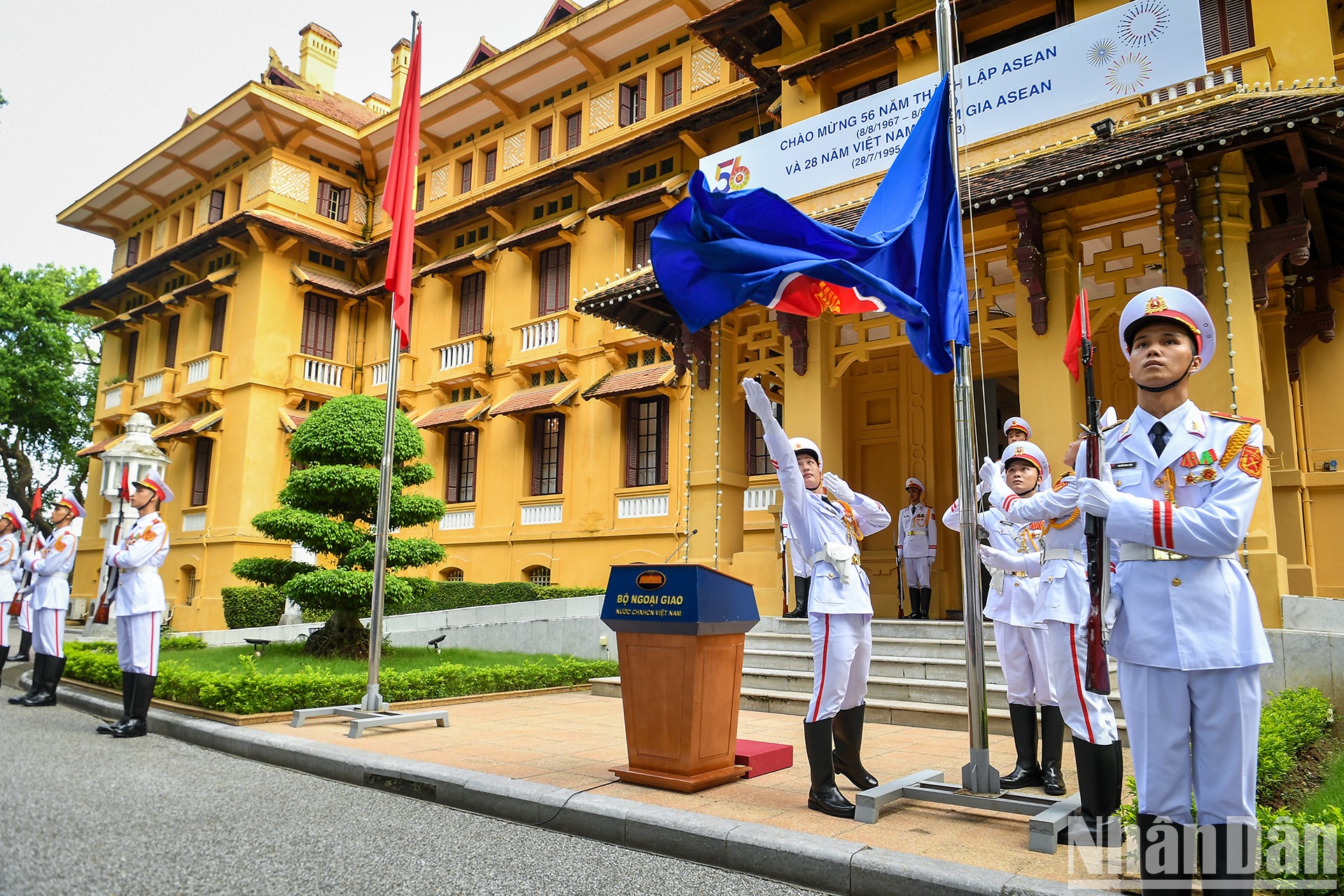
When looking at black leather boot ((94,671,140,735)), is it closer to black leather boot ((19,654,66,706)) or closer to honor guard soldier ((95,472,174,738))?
honor guard soldier ((95,472,174,738))

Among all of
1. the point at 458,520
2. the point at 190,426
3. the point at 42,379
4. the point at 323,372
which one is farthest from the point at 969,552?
the point at 42,379

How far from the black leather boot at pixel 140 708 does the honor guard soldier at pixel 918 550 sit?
31.8ft

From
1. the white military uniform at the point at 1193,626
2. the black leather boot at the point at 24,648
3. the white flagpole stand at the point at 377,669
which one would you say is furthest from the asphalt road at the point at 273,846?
the black leather boot at the point at 24,648

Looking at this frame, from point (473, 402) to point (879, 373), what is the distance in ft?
38.0

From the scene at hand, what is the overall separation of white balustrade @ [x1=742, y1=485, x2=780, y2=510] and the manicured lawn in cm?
465

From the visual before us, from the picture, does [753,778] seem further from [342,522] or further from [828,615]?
[342,522]

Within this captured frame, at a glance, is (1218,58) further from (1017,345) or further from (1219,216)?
(1017,345)

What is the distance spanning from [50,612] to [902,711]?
9.83 metres

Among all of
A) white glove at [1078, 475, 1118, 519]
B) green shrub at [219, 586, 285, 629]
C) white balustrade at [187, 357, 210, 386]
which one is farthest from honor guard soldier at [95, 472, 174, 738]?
white balustrade at [187, 357, 210, 386]

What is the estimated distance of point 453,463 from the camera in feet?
77.1

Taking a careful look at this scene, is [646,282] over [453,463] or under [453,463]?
over

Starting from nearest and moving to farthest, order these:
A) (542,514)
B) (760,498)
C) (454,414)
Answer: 1. (760,498)
2. (542,514)
3. (454,414)

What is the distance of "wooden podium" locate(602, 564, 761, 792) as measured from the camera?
18.5ft

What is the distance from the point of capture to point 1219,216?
31.0 feet
